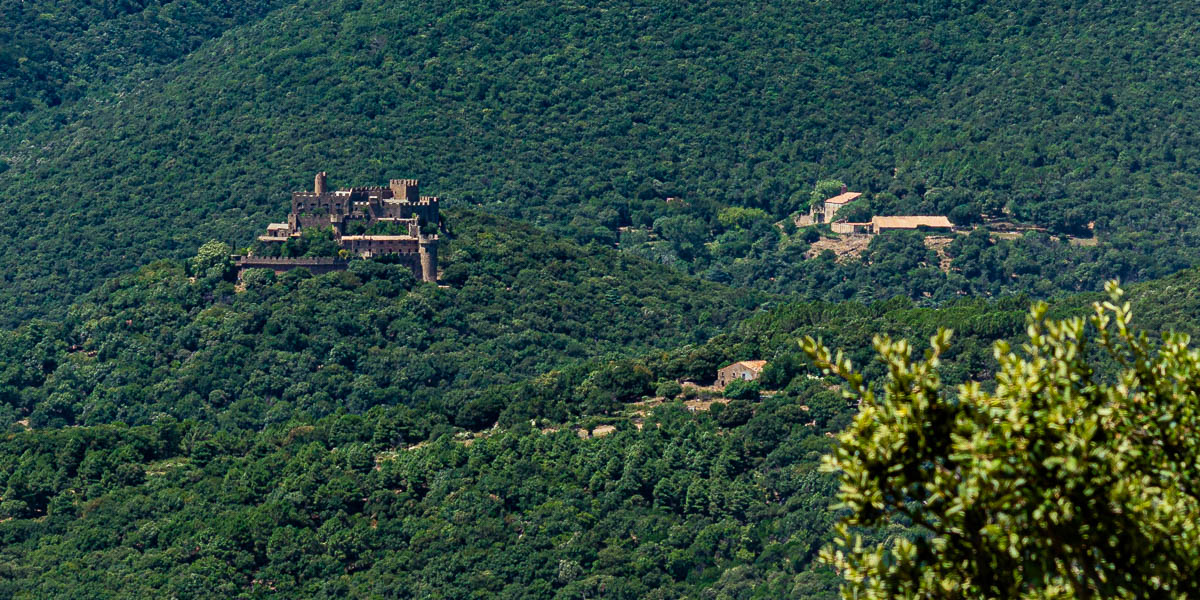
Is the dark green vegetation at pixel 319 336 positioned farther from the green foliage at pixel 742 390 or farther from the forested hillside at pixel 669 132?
the forested hillside at pixel 669 132

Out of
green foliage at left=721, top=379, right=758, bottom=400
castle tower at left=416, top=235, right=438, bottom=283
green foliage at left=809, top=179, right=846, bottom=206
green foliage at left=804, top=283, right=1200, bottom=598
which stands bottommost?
green foliage at left=809, top=179, right=846, bottom=206

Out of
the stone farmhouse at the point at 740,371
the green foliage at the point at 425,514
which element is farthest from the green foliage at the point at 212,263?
the stone farmhouse at the point at 740,371

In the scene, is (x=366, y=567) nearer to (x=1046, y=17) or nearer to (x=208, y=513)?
(x=208, y=513)

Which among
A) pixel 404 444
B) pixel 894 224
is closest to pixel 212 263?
pixel 404 444

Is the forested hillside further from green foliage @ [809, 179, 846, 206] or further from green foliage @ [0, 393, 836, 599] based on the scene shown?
green foliage @ [0, 393, 836, 599]

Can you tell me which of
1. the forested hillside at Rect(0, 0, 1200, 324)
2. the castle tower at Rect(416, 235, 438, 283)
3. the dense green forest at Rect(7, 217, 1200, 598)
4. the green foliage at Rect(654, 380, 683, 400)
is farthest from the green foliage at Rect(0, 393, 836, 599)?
the forested hillside at Rect(0, 0, 1200, 324)

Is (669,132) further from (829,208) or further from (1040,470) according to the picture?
(1040,470)

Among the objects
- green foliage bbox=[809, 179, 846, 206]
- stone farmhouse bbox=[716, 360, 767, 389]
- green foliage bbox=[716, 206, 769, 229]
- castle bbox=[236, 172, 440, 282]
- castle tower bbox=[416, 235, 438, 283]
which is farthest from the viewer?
green foliage bbox=[809, 179, 846, 206]
